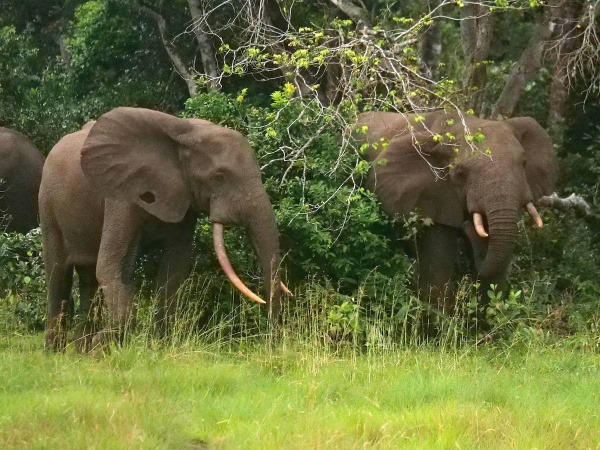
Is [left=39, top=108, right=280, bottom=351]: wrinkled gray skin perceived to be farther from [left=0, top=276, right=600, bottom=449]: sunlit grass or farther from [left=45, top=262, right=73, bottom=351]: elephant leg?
[left=0, top=276, right=600, bottom=449]: sunlit grass

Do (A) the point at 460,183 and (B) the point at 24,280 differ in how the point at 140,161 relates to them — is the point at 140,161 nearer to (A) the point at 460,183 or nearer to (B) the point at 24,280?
(B) the point at 24,280

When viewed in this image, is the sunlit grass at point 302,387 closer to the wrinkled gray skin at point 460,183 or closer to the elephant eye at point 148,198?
the elephant eye at point 148,198

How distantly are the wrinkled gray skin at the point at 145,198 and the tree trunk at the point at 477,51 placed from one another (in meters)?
4.00

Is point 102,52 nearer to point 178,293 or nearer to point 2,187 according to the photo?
point 2,187

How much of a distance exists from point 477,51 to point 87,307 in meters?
5.35

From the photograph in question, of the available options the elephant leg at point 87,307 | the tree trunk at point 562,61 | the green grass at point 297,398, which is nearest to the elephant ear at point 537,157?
the tree trunk at point 562,61

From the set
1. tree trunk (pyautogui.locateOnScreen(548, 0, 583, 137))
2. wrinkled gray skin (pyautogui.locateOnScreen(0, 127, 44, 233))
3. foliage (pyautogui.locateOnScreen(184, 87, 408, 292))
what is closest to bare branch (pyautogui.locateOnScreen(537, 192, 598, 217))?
tree trunk (pyautogui.locateOnScreen(548, 0, 583, 137))

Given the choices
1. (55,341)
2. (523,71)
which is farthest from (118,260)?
(523,71)

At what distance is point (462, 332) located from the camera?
1115 centimetres

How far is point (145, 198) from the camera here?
36.6 ft

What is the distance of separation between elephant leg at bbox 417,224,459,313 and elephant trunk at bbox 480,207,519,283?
597mm

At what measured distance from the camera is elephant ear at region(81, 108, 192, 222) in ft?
36.4

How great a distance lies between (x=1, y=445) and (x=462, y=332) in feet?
16.9

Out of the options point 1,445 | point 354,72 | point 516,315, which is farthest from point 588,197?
point 1,445
